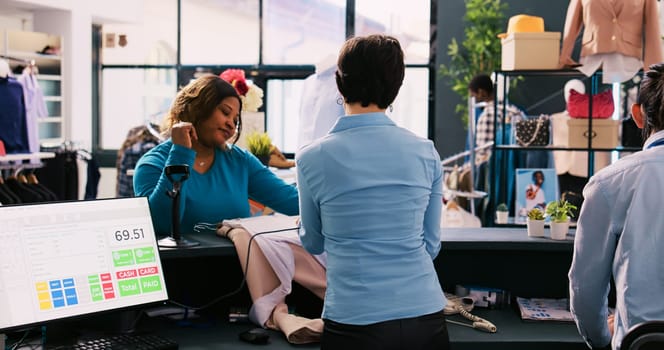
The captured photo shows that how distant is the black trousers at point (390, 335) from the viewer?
1.95m

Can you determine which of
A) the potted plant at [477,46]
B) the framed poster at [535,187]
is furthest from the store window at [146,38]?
the framed poster at [535,187]

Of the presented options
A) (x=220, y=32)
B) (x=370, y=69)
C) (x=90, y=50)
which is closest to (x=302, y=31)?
(x=220, y=32)

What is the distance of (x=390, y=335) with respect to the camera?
6.42 feet

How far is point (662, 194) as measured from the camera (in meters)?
1.89

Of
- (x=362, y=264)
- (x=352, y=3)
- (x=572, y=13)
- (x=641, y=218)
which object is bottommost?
(x=362, y=264)

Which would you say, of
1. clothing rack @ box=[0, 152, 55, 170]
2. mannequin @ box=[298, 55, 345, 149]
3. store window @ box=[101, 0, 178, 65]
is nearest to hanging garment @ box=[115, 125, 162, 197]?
clothing rack @ box=[0, 152, 55, 170]

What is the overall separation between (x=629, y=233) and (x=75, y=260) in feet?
4.45

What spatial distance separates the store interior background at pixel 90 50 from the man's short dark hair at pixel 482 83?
1.50 metres

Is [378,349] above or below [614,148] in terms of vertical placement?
below

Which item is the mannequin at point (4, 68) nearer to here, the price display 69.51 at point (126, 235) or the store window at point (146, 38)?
the store window at point (146, 38)

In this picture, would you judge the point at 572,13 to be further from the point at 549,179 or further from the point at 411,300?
the point at 411,300

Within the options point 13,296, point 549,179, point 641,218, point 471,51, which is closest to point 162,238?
point 13,296

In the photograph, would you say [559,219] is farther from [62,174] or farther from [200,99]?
[62,174]

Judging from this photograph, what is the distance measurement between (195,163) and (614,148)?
2854 mm
